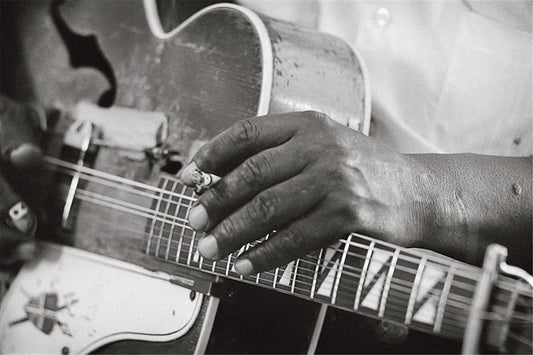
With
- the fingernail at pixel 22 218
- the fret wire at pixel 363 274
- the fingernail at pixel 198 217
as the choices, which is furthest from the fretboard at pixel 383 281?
the fingernail at pixel 22 218

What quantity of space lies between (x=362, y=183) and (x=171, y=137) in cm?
25

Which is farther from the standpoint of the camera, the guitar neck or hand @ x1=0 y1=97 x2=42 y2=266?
hand @ x1=0 y1=97 x2=42 y2=266

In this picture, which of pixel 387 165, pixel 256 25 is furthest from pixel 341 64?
pixel 387 165

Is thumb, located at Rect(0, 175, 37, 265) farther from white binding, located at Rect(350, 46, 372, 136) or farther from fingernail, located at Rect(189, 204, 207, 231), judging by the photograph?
white binding, located at Rect(350, 46, 372, 136)

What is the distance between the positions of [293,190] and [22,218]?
326mm

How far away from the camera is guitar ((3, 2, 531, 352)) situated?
0.56 m

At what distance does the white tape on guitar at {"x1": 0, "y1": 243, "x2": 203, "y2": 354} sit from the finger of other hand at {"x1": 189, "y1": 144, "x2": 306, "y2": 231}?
0.63ft

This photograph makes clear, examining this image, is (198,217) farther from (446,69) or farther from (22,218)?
(446,69)

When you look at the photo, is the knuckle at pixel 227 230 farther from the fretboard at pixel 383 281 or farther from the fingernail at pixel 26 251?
the fingernail at pixel 26 251

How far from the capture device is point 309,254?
573 mm

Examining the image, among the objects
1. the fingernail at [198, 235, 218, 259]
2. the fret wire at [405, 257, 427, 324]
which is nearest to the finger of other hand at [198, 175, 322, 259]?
the fingernail at [198, 235, 218, 259]

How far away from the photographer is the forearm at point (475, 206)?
59cm

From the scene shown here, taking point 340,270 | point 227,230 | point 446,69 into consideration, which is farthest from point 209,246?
point 446,69

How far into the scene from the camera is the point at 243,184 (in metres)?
0.52
